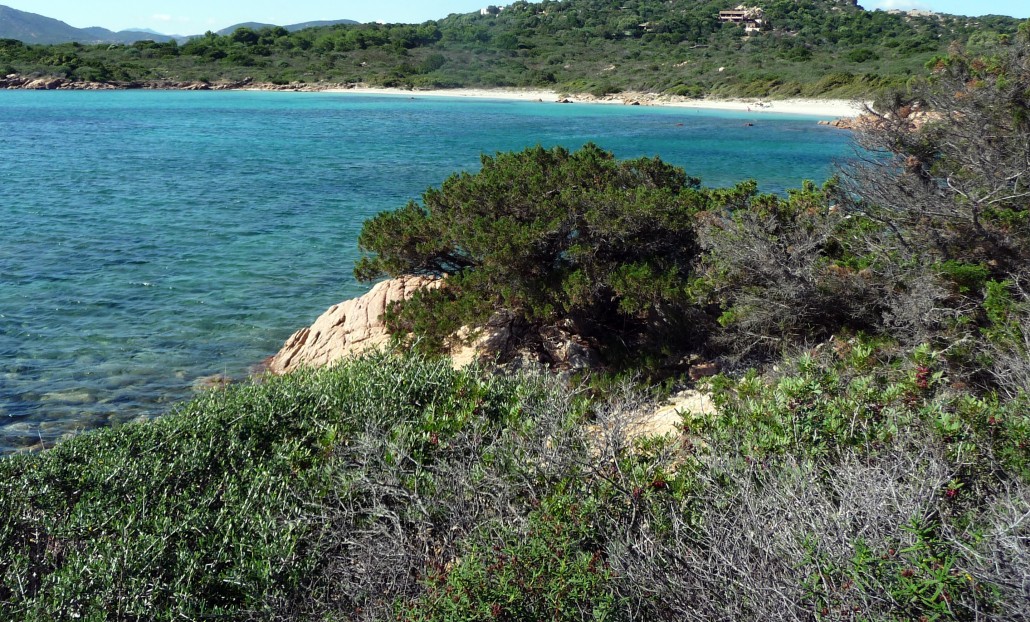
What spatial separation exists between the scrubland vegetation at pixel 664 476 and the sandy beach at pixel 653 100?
44.2m

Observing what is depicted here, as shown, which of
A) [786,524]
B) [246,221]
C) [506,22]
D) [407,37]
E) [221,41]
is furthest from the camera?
[506,22]

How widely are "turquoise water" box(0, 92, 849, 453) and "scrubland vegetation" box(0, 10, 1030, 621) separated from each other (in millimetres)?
5262

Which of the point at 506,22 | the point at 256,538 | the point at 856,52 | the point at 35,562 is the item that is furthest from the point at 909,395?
the point at 506,22

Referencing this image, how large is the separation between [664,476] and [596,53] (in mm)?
106285

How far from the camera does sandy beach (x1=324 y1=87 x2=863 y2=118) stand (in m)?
59.4

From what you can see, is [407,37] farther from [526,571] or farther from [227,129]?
[526,571]

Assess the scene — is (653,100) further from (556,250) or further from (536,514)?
(536,514)

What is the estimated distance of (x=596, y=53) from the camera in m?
102

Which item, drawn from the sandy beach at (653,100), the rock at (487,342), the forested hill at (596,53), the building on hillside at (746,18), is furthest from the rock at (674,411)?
the building on hillside at (746,18)

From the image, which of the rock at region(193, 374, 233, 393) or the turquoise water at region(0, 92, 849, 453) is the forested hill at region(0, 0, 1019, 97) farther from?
the rock at region(193, 374, 233, 393)

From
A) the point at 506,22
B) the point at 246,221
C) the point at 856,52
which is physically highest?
the point at 506,22

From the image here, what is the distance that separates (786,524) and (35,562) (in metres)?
4.37

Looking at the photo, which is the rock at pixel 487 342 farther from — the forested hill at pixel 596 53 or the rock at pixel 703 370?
the forested hill at pixel 596 53

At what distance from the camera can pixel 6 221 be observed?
62.1ft
